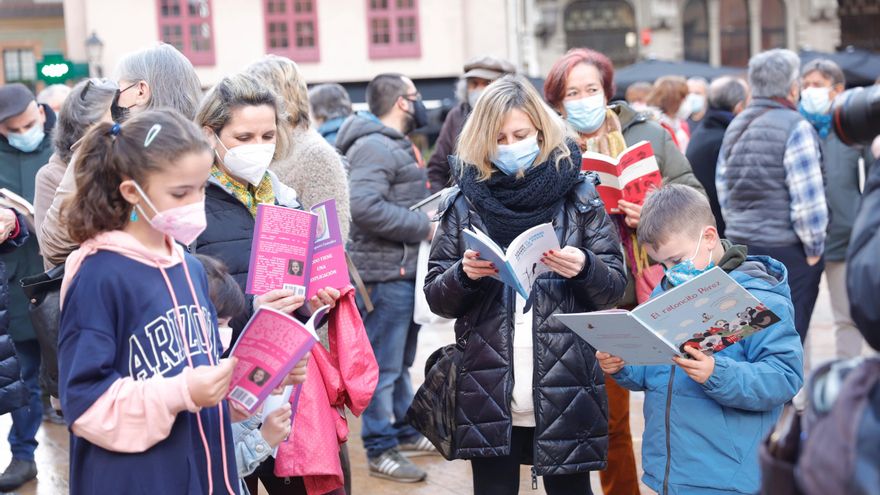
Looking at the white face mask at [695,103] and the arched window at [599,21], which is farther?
the arched window at [599,21]

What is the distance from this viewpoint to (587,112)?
Answer: 5.13 meters

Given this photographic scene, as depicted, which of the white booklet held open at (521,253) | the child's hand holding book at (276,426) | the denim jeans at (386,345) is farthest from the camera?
the denim jeans at (386,345)

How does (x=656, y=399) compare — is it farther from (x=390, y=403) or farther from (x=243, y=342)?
(x=390, y=403)

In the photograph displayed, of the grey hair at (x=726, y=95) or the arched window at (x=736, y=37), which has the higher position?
the arched window at (x=736, y=37)

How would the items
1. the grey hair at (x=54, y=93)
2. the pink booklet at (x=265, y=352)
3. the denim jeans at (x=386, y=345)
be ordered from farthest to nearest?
the grey hair at (x=54, y=93), the denim jeans at (x=386, y=345), the pink booklet at (x=265, y=352)

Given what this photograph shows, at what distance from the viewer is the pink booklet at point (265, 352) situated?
9.45ft

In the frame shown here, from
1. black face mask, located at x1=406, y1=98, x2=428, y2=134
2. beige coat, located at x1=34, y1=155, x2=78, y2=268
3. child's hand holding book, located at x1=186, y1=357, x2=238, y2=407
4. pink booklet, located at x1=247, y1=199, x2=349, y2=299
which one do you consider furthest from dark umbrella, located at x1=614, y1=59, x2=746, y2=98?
child's hand holding book, located at x1=186, y1=357, x2=238, y2=407

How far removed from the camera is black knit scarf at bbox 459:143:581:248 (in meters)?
3.89

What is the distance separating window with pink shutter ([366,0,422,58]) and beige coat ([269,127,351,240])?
79.6 feet

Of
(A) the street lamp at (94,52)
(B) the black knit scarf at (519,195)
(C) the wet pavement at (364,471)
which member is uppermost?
(A) the street lamp at (94,52)

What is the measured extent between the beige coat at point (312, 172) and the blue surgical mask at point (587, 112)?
1122mm

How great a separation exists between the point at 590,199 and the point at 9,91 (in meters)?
→ 4.49

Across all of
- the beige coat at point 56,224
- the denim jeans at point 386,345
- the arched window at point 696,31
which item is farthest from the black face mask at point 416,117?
the arched window at point 696,31

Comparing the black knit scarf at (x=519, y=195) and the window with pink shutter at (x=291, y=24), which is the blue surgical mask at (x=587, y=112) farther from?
the window with pink shutter at (x=291, y=24)
